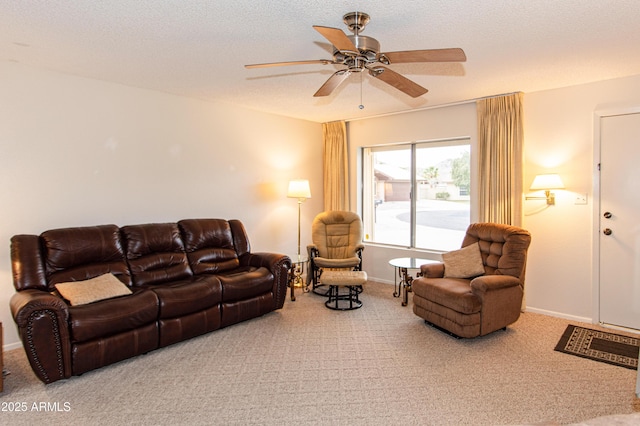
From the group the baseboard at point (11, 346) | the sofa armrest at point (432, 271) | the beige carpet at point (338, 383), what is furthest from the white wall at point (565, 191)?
the baseboard at point (11, 346)

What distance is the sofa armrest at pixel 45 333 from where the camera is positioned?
2656 millimetres

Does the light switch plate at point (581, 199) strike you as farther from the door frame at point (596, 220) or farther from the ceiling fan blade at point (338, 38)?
the ceiling fan blade at point (338, 38)

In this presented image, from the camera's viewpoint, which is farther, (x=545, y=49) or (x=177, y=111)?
(x=177, y=111)

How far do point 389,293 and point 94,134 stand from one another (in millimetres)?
4129

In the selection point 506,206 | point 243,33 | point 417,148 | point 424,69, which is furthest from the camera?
point 417,148

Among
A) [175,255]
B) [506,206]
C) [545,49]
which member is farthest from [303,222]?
[545,49]

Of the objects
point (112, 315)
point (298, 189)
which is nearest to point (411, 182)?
point (298, 189)

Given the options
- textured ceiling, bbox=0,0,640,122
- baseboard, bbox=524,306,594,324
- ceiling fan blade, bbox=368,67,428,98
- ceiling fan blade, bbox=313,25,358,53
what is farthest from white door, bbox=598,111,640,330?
ceiling fan blade, bbox=313,25,358,53

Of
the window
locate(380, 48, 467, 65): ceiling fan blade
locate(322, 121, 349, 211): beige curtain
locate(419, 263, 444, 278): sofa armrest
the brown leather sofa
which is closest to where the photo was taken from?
locate(380, 48, 467, 65): ceiling fan blade

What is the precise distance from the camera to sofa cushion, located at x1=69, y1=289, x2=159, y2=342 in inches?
113

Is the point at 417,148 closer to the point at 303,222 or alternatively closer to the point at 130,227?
the point at 303,222

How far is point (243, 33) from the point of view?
Result: 2766mm

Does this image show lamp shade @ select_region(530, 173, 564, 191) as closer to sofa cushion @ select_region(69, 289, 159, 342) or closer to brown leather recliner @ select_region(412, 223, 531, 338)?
brown leather recliner @ select_region(412, 223, 531, 338)

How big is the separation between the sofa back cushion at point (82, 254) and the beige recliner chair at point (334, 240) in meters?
2.43
